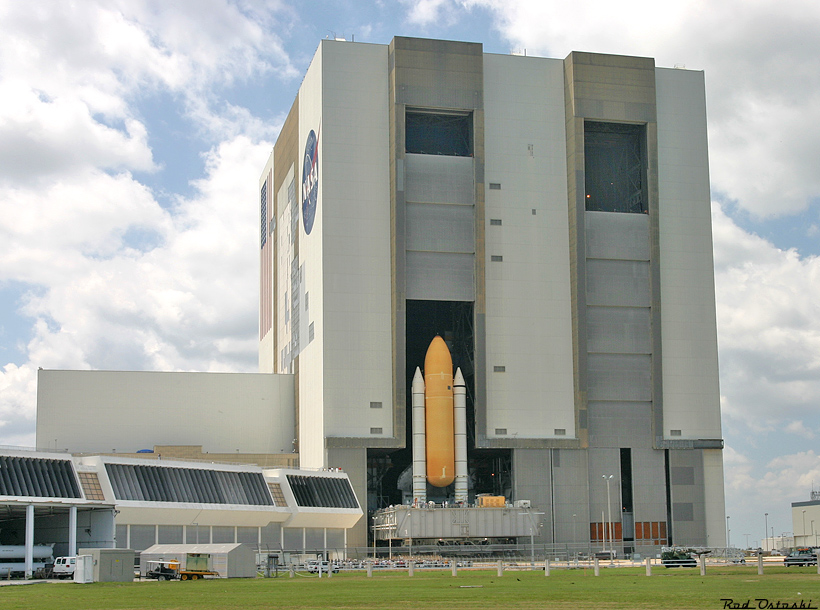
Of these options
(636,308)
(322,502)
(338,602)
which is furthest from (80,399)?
(338,602)

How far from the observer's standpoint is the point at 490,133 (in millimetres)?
103062

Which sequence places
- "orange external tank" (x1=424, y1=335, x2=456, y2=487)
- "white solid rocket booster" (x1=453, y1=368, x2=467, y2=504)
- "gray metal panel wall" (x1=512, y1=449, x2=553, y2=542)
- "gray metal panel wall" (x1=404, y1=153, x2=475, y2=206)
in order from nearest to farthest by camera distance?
"white solid rocket booster" (x1=453, y1=368, x2=467, y2=504)
"gray metal panel wall" (x1=512, y1=449, x2=553, y2=542)
"orange external tank" (x1=424, y1=335, x2=456, y2=487)
"gray metal panel wall" (x1=404, y1=153, x2=475, y2=206)

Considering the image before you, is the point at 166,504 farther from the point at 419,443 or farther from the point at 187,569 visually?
the point at 419,443

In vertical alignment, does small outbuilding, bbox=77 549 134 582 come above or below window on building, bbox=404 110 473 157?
below

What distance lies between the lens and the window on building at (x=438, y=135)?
346ft

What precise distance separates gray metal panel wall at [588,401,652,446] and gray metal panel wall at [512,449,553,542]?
5.59 metres

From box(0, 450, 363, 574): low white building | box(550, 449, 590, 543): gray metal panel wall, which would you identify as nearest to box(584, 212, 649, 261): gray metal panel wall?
box(550, 449, 590, 543): gray metal panel wall

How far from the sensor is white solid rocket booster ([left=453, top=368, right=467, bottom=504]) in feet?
319

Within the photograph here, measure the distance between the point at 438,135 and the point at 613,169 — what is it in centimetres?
1881

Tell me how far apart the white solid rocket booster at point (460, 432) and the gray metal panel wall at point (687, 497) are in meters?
20.5

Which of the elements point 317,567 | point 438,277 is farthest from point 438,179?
point 317,567

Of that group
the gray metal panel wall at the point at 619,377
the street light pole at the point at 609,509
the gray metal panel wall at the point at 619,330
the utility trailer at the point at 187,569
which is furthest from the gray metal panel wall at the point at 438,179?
the utility trailer at the point at 187,569

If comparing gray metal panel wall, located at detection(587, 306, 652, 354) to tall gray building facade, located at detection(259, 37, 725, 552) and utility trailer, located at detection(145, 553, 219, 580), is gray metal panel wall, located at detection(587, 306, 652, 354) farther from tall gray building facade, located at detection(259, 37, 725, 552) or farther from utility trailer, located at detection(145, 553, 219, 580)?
utility trailer, located at detection(145, 553, 219, 580)

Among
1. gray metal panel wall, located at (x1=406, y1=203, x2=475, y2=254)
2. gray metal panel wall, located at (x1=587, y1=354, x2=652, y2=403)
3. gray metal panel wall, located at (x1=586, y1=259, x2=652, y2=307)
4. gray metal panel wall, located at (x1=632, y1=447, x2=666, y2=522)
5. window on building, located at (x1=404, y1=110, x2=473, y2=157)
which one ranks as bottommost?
gray metal panel wall, located at (x1=632, y1=447, x2=666, y2=522)
